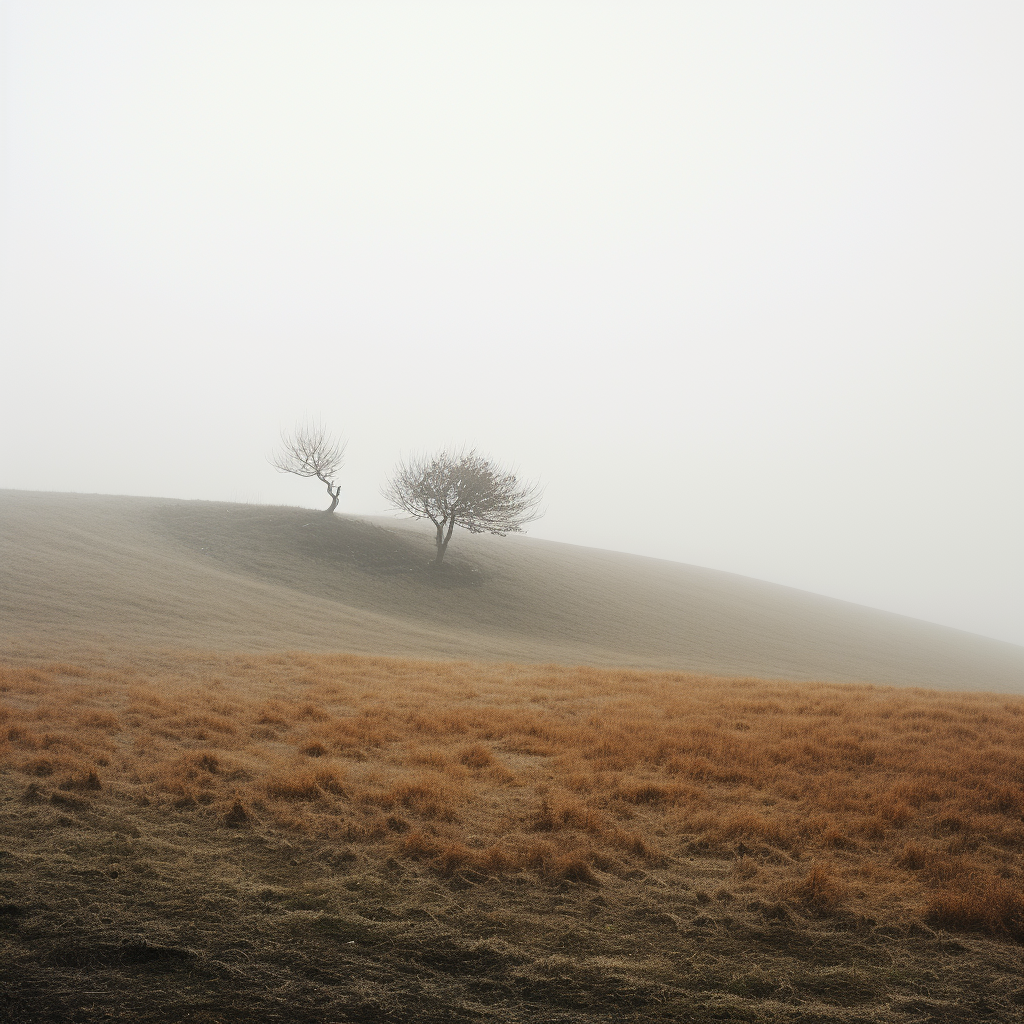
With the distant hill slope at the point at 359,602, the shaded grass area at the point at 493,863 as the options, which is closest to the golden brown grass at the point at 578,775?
the shaded grass area at the point at 493,863

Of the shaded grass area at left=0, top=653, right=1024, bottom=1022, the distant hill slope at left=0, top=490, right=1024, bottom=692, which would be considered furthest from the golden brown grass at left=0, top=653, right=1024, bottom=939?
the distant hill slope at left=0, top=490, right=1024, bottom=692

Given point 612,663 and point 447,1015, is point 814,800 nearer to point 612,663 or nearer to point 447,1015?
point 447,1015

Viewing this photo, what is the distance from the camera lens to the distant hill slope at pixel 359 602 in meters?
21.3

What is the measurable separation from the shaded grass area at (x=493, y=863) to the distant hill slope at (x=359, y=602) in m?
10.2

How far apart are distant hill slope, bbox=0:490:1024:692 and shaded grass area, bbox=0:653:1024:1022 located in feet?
33.5

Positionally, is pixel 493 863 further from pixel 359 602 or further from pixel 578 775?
pixel 359 602

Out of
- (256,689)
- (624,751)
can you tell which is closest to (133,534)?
(256,689)

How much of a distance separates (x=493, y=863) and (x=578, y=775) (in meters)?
2.66

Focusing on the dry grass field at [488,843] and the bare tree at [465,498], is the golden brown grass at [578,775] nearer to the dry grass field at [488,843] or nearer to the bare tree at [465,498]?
the dry grass field at [488,843]

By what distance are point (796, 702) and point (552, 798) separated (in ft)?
26.7

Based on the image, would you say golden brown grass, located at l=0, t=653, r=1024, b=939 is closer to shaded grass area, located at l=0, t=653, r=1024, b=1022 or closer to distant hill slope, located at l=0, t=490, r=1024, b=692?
shaded grass area, located at l=0, t=653, r=1024, b=1022

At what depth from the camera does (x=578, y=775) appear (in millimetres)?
8539

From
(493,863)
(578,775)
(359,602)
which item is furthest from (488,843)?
(359,602)

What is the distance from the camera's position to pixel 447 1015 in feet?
13.4
